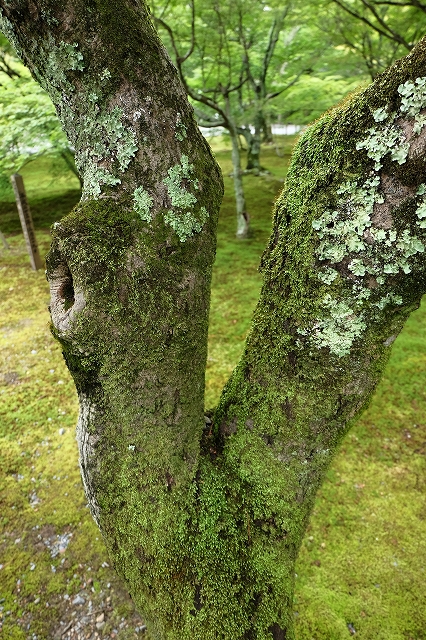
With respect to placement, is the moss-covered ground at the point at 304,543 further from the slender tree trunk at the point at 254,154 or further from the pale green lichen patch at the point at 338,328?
the slender tree trunk at the point at 254,154

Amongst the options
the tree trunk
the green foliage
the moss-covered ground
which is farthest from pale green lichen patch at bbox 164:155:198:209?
the tree trunk

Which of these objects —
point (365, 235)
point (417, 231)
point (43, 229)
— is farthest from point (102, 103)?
point (43, 229)

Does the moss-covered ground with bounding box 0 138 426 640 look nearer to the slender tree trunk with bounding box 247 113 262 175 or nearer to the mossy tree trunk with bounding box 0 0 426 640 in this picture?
the mossy tree trunk with bounding box 0 0 426 640

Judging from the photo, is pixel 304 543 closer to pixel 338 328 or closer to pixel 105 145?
pixel 338 328

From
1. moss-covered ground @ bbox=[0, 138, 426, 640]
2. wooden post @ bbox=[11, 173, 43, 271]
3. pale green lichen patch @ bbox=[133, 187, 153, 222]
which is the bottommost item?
moss-covered ground @ bbox=[0, 138, 426, 640]

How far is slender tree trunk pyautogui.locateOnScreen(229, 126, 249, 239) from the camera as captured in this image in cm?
768

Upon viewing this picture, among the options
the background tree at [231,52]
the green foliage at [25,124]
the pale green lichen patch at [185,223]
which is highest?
the background tree at [231,52]

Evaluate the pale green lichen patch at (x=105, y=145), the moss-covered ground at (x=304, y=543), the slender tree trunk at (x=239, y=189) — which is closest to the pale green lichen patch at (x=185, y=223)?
the pale green lichen patch at (x=105, y=145)

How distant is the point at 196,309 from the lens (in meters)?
1.38

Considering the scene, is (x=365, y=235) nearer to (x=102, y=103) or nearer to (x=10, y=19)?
(x=102, y=103)

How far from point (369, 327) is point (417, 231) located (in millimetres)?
314

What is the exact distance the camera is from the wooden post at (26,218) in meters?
6.78

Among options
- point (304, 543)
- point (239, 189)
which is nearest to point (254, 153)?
point (239, 189)

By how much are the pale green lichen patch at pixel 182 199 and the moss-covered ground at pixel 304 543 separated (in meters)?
2.54
